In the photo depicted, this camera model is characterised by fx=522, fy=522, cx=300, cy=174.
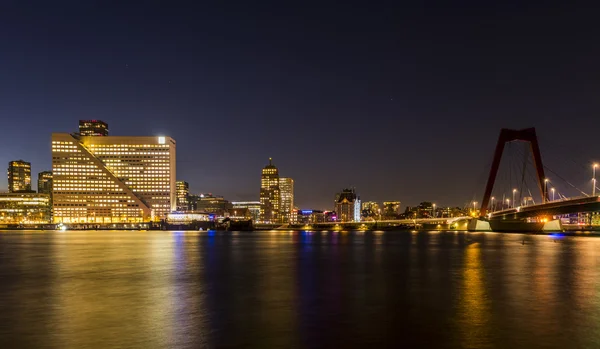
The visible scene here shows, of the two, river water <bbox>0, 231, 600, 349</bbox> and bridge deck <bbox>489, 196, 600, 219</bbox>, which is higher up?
bridge deck <bbox>489, 196, 600, 219</bbox>

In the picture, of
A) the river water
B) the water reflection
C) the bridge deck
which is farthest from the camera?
the bridge deck

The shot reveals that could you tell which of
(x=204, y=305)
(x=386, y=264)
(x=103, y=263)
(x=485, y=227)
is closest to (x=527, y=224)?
(x=485, y=227)

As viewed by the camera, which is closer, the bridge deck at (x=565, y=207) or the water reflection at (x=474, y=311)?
the water reflection at (x=474, y=311)

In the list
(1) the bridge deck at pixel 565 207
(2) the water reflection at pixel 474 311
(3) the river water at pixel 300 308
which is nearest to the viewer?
(2) the water reflection at pixel 474 311

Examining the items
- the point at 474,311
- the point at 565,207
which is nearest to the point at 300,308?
the point at 474,311

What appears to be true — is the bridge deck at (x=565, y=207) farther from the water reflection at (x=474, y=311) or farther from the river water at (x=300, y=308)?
the water reflection at (x=474, y=311)

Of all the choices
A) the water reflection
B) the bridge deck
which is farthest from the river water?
the bridge deck

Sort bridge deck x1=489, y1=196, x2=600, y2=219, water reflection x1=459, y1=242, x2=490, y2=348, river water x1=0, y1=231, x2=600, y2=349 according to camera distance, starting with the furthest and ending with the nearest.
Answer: bridge deck x1=489, y1=196, x2=600, y2=219 < river water x1=0, y1=231, x2=600, y2=349 < water reflection x1=459, y1=242, x2=490, y2=348

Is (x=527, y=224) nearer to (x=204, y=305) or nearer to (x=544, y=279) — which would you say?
(x=544, y=279)

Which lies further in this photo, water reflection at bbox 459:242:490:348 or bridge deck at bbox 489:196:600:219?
bridge deck at bbox 489:196:600:219

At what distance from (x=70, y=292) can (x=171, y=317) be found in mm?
9837

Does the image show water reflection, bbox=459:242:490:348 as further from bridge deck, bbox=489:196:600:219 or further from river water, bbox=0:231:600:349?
bridge deck, bbox=489:196:600:219

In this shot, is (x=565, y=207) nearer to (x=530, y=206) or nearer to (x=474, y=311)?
(x=530, y=206)

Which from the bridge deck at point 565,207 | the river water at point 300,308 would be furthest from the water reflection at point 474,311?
the bridge deck at point 565,207
